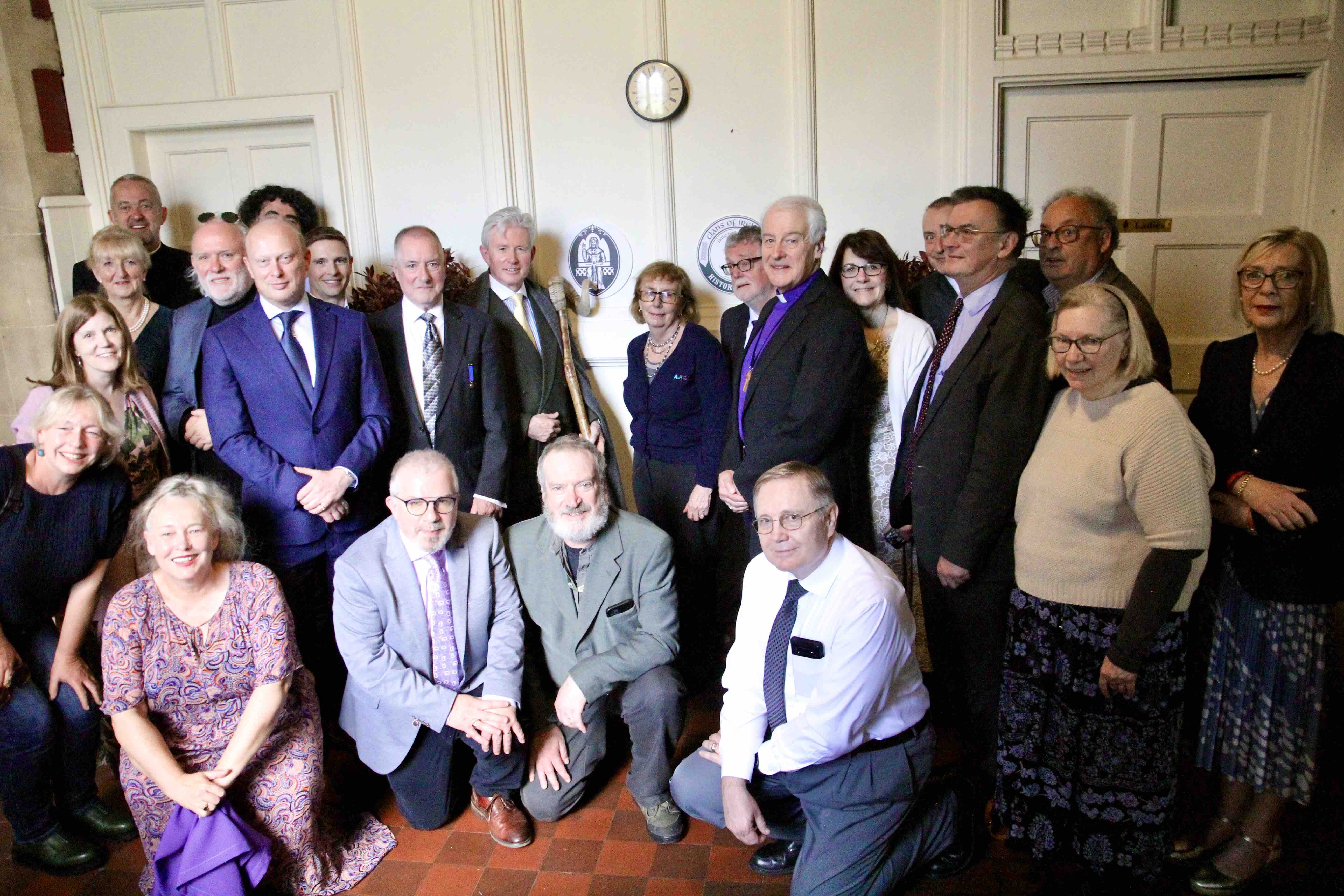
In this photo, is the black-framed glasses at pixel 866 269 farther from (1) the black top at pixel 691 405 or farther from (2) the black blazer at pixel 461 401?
(2) the black blazer at pixel 461 401

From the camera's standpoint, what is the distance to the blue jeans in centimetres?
256

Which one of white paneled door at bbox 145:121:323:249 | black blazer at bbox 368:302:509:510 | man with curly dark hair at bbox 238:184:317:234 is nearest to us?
black blazer at bbox 368:302:509:510

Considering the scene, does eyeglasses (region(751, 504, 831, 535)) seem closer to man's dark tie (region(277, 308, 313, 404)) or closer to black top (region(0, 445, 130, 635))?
man's dark tie (region(277, 308, 313, 404))

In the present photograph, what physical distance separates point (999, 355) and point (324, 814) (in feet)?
7.95

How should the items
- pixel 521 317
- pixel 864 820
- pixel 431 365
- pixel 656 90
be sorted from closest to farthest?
pixel 864 820
pixel 431 365
pixel 521 317
pixel 656 90

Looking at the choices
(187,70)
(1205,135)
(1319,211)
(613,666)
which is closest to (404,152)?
(187,70)

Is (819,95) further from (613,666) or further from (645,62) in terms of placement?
(613,666)

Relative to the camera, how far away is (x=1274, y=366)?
2.28m

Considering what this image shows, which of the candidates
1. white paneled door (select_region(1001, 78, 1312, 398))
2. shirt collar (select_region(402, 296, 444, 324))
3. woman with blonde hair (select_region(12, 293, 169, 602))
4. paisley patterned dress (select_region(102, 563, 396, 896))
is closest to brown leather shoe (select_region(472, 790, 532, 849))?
paisley patterned dress (select_region(102, 563, 396, 896))

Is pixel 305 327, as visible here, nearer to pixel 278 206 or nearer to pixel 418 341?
pixel 418 341

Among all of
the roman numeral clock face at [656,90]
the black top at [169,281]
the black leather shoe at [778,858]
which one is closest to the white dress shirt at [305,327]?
the black top at [169,281]

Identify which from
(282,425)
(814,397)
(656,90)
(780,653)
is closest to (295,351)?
(282,425)

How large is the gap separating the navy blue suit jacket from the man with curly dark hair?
163 cm

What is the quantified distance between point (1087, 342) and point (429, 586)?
6.27 feet
